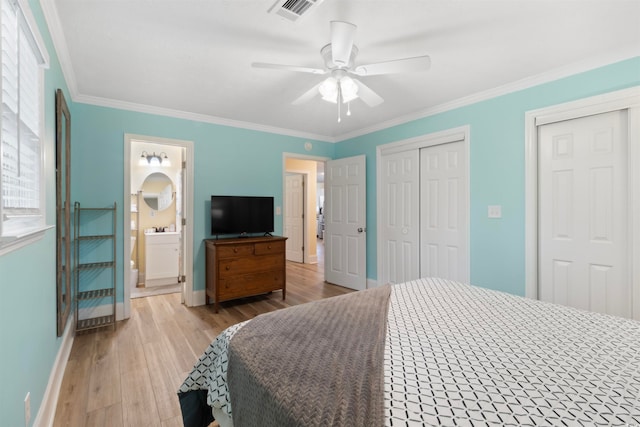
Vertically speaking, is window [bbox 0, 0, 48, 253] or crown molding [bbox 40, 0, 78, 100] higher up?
crown molding [bbox 40, 0, 78, 100]

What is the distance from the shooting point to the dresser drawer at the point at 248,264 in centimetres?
355

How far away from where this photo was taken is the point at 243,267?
3693 millimetres

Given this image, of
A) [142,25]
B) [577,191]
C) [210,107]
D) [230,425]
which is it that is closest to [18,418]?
[230,425]

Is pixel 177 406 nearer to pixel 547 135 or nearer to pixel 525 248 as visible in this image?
pixel 525 248

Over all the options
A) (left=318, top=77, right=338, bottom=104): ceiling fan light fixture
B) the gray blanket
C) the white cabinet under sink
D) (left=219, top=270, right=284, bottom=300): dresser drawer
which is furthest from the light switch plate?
the white cabinet under sink

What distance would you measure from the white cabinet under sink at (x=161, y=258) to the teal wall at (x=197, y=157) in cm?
119

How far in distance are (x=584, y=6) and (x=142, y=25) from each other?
2.74 m

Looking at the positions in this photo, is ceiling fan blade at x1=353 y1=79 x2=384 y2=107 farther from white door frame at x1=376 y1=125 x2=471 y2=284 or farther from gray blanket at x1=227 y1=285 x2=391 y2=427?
gray blanket at x1=227 y1=285 x2=391 y2=427

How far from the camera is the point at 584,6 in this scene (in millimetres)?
1786

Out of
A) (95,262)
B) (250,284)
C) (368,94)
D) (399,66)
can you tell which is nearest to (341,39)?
(399,66)

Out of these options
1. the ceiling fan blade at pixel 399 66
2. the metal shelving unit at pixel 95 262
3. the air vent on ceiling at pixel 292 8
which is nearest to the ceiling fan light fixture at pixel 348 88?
the ceiling fan blade at pixel 399 66

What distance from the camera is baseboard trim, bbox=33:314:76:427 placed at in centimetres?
159

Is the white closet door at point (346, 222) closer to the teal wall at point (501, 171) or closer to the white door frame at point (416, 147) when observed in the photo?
the white door frame at point (416, 147)

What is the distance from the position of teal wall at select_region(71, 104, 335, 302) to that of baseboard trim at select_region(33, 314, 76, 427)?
95cm
